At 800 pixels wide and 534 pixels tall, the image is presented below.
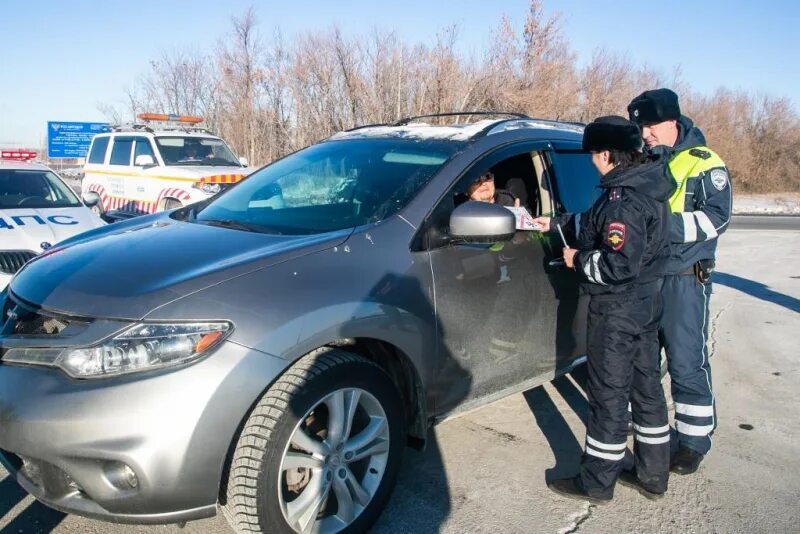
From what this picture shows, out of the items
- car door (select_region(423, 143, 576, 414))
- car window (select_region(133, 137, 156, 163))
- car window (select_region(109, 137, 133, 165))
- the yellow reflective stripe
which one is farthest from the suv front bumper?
car window (select_region(109, 137, 133, 165))

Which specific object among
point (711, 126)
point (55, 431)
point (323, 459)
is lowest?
point (323, 459)

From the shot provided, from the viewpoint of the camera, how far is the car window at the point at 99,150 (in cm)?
1211

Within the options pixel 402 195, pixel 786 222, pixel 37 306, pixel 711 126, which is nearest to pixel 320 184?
pixel 402 195

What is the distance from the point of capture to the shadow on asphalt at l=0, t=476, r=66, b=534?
2.73 meters

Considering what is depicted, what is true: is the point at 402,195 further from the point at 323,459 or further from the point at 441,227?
the point at 323,459

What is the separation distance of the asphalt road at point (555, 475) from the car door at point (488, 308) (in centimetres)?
43

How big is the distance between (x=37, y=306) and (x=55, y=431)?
1.87ft

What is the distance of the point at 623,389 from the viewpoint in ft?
9.84

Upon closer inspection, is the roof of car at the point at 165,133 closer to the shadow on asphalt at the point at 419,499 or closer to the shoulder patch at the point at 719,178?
the shadow on asphalt at the point at 419,499

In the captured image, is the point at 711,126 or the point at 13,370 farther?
the point at 711,126

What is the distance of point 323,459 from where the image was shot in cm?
250

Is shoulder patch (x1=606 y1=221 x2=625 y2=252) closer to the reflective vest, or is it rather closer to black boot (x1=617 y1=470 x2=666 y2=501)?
the reflective vest

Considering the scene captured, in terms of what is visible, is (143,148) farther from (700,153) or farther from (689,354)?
(689,354)

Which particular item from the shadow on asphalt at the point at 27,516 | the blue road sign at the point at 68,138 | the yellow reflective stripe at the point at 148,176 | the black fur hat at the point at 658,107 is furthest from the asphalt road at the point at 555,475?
the blue road sign at the point at 68,138
